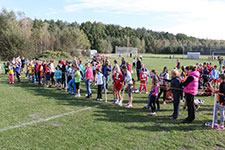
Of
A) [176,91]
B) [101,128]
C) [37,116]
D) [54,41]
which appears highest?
[54,41]

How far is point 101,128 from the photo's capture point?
658 centimetres

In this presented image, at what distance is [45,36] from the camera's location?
210ft

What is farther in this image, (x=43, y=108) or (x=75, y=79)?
(x=75, y=79)

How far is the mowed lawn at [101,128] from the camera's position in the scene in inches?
217

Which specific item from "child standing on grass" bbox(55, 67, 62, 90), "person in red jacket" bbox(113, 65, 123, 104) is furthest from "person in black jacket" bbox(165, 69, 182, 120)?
"child standing on grass" bbox(55, 67, 62, 90)

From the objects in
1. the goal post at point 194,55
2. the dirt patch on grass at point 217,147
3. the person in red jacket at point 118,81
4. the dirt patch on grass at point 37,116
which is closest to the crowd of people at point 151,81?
the person in red jacket at point 118,81

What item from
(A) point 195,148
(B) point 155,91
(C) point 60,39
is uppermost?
(C) point 60,39

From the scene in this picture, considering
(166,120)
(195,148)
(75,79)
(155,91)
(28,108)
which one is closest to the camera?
(195,148)

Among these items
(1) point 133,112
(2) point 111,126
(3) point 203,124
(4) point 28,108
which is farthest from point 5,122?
(3) point 203,124

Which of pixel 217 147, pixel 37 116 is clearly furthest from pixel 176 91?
pixel 37 116

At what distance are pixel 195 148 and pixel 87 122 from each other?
12.5 ft

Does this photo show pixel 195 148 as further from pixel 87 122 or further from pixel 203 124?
pixel 87 122

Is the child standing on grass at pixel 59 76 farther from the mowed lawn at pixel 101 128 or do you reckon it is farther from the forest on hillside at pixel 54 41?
the forest on hillside at pixel 54 41

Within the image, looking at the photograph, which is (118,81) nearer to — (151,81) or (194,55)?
(151,81)
